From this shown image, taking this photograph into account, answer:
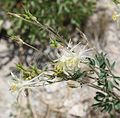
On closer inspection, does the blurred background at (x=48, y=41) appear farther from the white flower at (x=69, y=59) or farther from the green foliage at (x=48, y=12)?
the white flower at (x=69, y=59)

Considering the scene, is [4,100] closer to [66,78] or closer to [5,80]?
[5,80]

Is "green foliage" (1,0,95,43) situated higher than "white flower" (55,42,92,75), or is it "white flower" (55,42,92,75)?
"green foliage" (1,0,95,43)

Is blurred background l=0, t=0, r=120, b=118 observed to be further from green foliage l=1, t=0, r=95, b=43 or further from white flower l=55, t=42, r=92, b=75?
white flower l=55, t=42, r=92, b=75

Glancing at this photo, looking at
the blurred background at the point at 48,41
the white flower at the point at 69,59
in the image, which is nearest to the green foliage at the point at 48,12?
the blurred background at the point at 48,41

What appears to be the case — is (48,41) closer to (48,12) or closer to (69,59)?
(48,12)

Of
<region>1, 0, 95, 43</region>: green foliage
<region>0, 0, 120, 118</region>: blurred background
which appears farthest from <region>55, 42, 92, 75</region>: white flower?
<region>1, 0, 95, 43</region>: green foliage

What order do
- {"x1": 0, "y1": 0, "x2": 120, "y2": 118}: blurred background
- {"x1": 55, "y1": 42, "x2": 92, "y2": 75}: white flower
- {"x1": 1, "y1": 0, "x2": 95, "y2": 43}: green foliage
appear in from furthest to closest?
{"x1": 1, "y1": 0, "x2": 95, "y2": 43}: green foliage
{"x1": 0, "y1": 0, "x2": 120, "y2": 118}: blurred background
{"x1": 55, "y1": 42, "x2": 92, "y2": 75}: white flower

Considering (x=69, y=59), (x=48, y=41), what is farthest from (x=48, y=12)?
(x=69, y=59)

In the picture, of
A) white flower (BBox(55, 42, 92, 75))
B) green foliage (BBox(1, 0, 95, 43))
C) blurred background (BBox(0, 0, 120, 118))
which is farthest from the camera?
green foliage (BBox(1, 0, 95, 43))

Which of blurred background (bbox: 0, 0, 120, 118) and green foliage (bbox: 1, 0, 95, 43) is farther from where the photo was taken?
green foliage (bbox: 1, 0, 95, 43)
